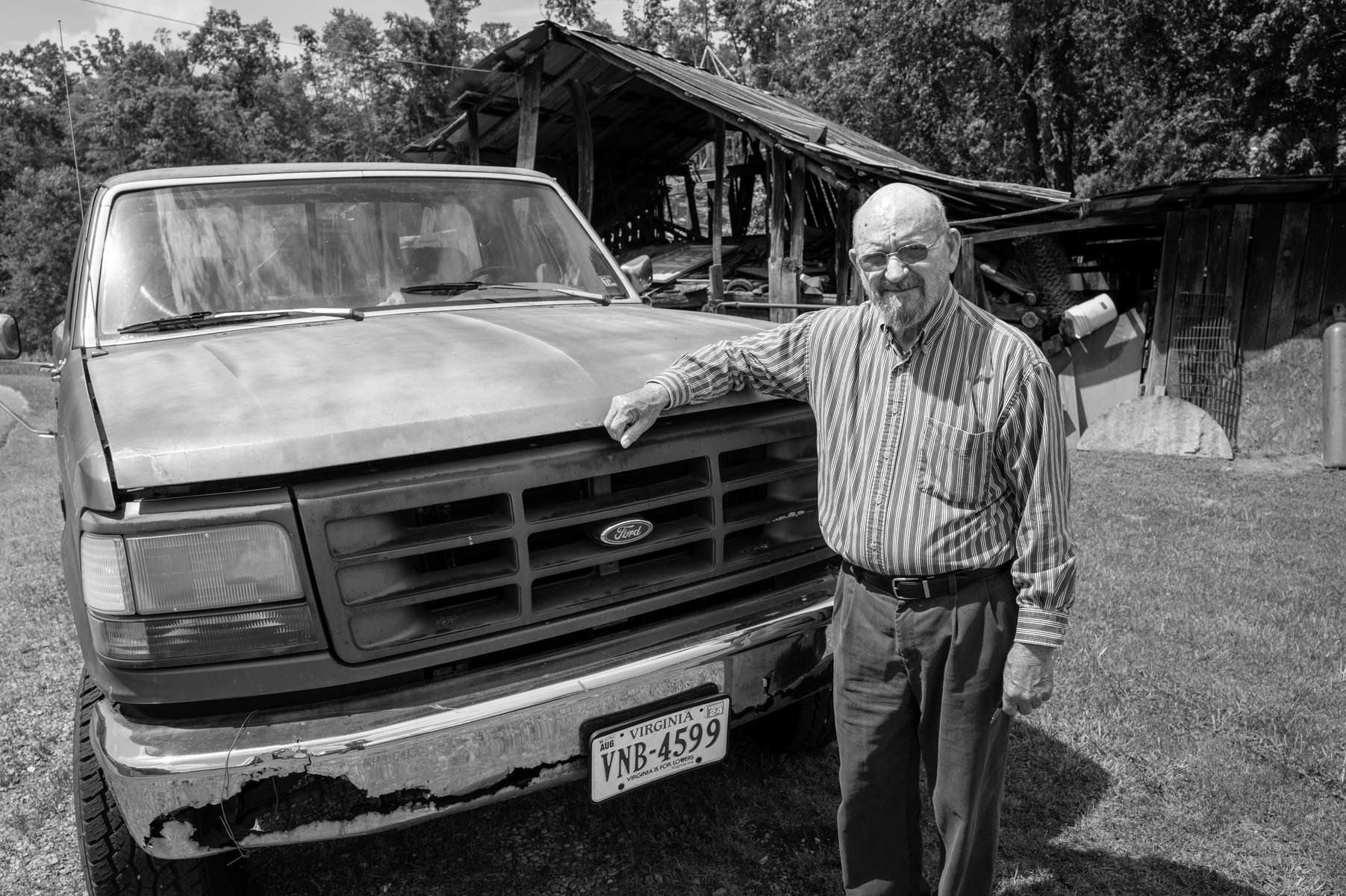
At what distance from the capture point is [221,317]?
2.95 metres

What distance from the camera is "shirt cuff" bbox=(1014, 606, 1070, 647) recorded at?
2.03 meters

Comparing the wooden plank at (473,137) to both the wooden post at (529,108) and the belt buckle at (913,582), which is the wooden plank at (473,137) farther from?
the belt buckle at (913,582)

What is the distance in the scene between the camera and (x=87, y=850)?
221 cm

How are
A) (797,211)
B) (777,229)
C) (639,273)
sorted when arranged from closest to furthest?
1. (639,273)
2. (797,211)
3. (777,229)

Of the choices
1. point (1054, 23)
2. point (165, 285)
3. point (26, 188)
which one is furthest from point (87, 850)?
point (26, 188)

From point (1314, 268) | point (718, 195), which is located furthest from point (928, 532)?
point (718, 195)

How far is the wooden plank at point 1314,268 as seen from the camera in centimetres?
903

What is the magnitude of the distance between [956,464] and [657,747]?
40.3 inches

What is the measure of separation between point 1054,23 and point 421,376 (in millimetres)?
19695

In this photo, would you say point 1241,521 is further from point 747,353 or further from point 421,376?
point 421,376

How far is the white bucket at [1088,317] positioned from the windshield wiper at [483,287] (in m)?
7.61

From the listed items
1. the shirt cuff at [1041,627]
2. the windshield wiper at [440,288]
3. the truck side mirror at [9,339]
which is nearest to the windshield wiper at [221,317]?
the windshield wiper at [440,288]

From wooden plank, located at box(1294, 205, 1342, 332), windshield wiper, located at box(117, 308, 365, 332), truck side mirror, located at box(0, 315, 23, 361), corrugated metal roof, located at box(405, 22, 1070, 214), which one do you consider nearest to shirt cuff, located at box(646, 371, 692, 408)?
windshield wiper, located at box(117, 308, 365, 332)

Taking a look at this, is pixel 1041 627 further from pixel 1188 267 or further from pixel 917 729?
pixel 1188 267
